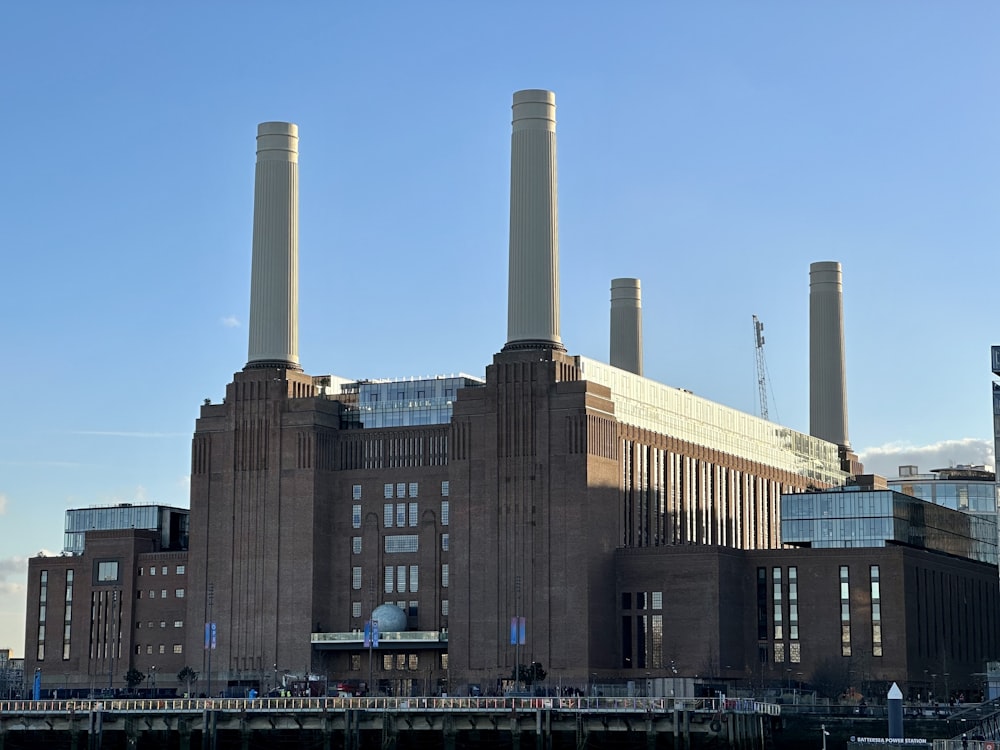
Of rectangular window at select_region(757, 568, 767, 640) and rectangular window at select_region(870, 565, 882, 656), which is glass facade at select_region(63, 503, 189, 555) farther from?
rectangular window at select_region(870, 565, 882, 656)

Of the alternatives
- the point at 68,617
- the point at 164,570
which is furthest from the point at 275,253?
the point at 68,617

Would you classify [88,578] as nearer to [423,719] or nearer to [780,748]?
[423,719]

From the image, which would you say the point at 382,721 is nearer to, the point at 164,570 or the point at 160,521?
the point at 164,570

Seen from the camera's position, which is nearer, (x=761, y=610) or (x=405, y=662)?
(x=761, y=610)

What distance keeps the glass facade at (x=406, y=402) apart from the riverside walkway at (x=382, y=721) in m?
56.1

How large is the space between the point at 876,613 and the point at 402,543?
4573cm

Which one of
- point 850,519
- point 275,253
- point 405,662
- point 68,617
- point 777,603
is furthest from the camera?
point 68,617

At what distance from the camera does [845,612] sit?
6545 inches

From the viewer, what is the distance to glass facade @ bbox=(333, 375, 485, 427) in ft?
593

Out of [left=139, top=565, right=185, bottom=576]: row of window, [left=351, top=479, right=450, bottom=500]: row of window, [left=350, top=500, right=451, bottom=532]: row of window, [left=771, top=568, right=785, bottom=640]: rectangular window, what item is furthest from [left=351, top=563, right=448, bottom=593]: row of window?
[left=771, top=568, right=785, bottom=640]: rectangular window

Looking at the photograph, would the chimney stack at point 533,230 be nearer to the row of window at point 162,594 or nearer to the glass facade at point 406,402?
the glass facade at point 406,402

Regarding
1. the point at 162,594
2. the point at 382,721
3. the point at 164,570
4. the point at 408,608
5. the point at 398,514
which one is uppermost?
the point at 398,514

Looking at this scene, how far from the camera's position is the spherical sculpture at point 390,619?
173 meters

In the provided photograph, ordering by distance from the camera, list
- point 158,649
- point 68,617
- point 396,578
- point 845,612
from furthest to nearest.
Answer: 1. point 68,617
2. point 158,649
3. point 396,578
4. point 845,612
